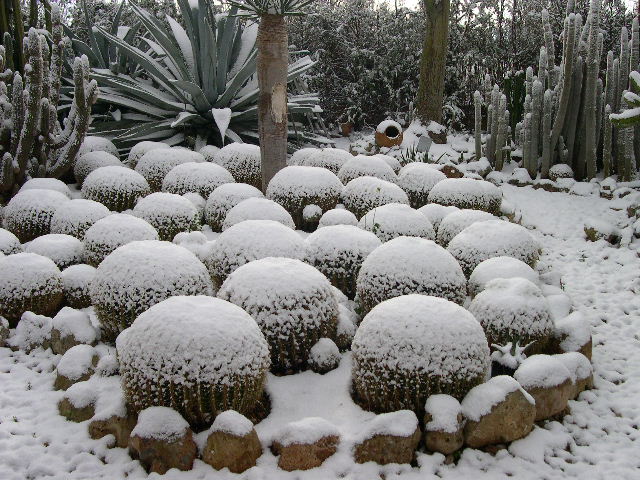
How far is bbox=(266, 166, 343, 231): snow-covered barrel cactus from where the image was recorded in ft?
14.4

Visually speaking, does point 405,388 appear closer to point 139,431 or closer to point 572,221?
point 139,431

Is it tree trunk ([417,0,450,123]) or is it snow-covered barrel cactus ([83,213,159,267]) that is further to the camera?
tree trunk ([417,0,450,123])

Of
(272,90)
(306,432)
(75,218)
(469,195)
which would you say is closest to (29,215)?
(75,218)

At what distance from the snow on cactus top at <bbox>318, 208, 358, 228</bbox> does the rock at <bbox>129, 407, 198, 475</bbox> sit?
2.13 meters

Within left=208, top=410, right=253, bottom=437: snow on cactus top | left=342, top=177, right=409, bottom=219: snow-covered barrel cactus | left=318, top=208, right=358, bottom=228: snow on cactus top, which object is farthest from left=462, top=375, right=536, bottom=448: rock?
left=342, top=177, right=409, bottom=219: snow-covered barrel cactus

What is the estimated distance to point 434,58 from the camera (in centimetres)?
791

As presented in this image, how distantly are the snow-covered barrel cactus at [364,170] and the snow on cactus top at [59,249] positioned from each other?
224cm

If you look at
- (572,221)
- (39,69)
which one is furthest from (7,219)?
(572,221)

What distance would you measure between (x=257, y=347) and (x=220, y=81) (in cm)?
439

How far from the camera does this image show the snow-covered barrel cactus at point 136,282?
9.28 feet

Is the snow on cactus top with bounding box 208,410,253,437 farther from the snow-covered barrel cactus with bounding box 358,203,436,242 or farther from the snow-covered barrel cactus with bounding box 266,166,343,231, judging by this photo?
the snow-covered barrel cactus with bounding box 266,166,343,231

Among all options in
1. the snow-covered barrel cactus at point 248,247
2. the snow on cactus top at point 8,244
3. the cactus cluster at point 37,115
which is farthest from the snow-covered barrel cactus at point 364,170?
the snow on cactus top at point 8,244

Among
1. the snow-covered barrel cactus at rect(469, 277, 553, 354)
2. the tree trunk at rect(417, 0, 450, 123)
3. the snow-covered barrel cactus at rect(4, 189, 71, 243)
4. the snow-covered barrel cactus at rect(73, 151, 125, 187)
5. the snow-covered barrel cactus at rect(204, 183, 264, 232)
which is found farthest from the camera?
the tree trunk at rect(417, 0, 450, 123)

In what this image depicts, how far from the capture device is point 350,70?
923 cm
